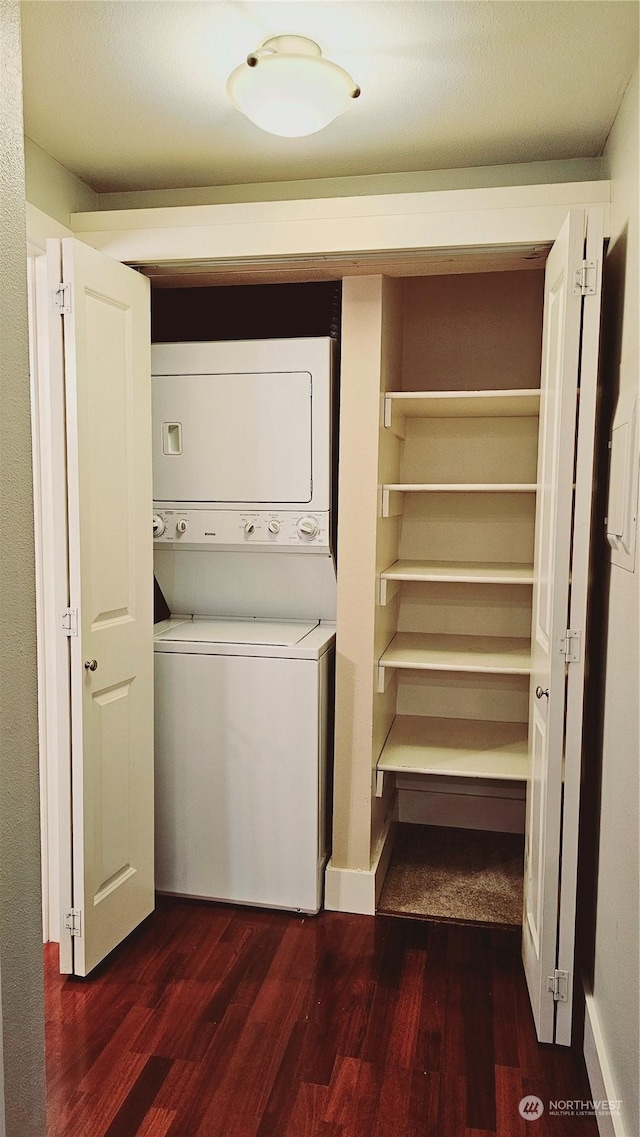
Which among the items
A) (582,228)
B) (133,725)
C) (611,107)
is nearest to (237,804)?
(133,725)

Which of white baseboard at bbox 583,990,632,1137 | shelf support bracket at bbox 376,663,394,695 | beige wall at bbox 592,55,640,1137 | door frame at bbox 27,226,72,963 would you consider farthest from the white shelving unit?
door frame at bbox 27,226,72,963

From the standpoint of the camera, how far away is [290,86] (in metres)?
1.80

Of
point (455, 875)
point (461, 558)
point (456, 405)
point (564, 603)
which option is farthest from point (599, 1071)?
point (456, 405)

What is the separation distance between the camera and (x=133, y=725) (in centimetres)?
259

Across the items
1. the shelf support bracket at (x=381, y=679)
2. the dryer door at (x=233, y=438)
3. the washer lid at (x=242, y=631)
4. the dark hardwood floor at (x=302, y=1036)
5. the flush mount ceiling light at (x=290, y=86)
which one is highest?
the flush mount ceiling light at (x=290, y=86)

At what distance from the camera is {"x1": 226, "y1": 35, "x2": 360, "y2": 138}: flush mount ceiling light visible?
1.76 metres

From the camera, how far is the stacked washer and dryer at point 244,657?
2.76 meters

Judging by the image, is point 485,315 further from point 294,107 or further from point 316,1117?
point 316,1117

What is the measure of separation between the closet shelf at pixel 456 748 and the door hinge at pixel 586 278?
1580mm

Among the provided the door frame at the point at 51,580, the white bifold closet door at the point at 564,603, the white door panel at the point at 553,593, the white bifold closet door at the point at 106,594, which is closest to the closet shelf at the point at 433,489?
the white door panel at the point at 553,593

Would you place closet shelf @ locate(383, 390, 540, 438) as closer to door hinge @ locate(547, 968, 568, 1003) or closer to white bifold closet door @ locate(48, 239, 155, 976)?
white bifold closet door @ locate(48, 239, 155, 976)

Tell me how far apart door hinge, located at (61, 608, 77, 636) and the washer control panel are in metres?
0.82

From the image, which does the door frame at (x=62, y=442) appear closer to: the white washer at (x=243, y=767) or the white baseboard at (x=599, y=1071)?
the white baseboard at (x=599, y=1071)

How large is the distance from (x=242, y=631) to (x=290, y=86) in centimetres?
179
